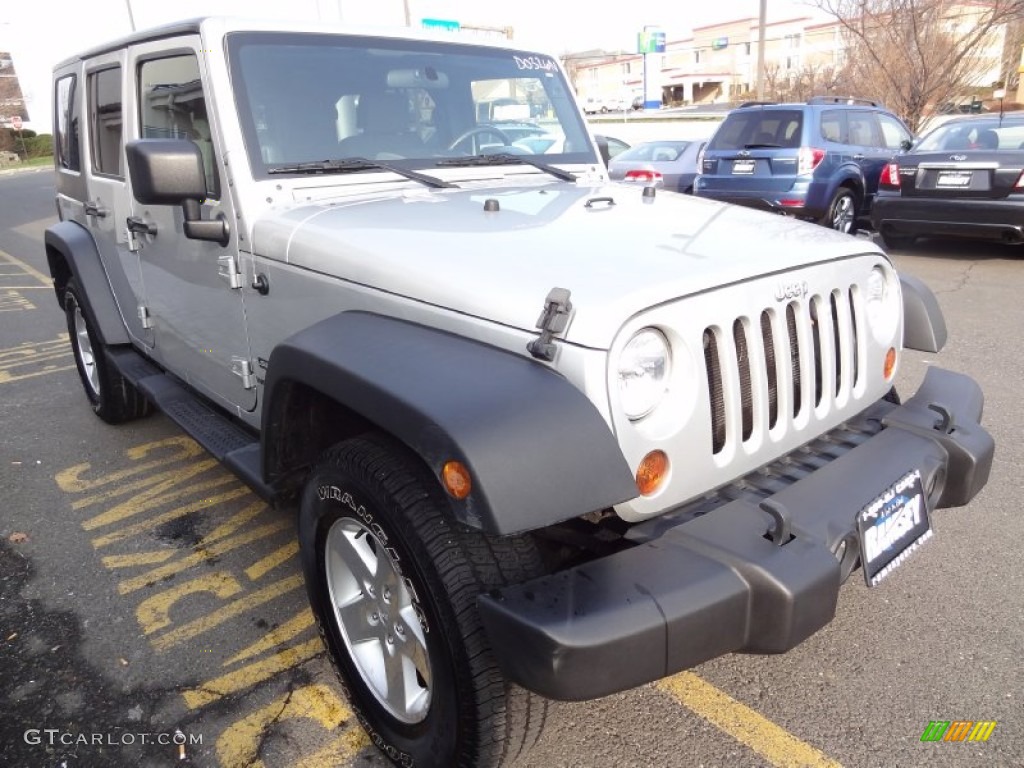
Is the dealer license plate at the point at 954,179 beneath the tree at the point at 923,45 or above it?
beneath

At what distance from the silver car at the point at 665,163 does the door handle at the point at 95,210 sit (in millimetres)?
8029

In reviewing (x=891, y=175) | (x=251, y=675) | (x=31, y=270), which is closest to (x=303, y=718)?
(x=251, y=675)

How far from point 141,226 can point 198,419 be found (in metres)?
0.94

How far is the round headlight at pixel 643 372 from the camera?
6.07ft

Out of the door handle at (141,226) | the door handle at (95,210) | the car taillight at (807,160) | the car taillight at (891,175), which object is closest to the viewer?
the door handle at (141,226)

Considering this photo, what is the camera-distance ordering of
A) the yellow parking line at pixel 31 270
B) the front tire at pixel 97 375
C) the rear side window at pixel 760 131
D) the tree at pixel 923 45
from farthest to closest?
1. the tree at pixel 923 45
2. the yellow parking line at pixel 31 270
3. the rear side window at pixel 760 131
4. the front tire at pixel 97 375

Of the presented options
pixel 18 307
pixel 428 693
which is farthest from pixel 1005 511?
pixel 18 307

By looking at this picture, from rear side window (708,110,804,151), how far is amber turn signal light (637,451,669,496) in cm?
889

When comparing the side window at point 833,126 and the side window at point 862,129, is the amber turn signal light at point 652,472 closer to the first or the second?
the side window at point 833,126

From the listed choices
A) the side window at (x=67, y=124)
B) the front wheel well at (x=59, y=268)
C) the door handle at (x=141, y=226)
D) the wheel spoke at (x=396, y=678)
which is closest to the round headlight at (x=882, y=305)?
the wheel spoke at (x=396, y=678)

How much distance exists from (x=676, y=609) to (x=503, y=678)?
0.44 meters

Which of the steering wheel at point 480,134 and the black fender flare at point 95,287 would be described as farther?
the black fender flare at point 95,287

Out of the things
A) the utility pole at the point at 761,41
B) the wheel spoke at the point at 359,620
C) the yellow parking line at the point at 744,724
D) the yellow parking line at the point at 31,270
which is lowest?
the yellow parking line at the point at 744,724

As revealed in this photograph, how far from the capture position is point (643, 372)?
1.89 m
